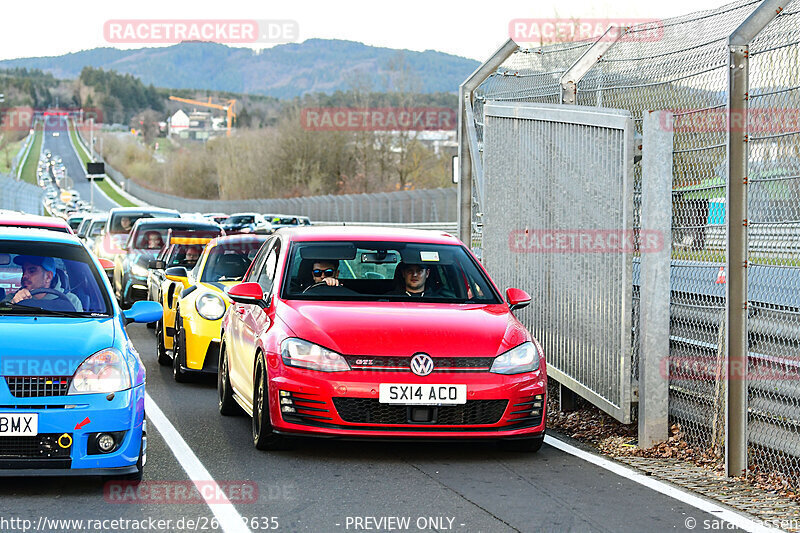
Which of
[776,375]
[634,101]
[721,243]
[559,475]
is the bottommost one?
[559,475]

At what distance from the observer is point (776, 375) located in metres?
7.18

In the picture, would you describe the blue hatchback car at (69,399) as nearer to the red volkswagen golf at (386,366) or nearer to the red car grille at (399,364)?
the red volkswagen golf at (386,366)

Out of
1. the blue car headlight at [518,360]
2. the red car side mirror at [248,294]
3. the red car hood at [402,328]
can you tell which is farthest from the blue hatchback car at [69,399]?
the blue car headlight at [518,360]

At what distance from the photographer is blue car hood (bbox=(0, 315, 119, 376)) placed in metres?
6.68

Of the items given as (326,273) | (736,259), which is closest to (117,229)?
(326,273)

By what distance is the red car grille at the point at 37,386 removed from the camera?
21.6 feet

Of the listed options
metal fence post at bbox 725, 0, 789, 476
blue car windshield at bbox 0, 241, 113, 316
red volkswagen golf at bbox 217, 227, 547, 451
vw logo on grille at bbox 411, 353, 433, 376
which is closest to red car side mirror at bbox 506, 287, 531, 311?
red volkswagen golf at bbox 217, 227, 547, 451

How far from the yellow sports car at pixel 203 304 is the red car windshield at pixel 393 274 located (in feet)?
9.45

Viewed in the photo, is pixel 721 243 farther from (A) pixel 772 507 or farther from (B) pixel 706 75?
(A) pixel 772 507

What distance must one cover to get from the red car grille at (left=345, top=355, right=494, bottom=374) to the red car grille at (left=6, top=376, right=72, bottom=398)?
1851mm

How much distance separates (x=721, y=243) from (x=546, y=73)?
4.83 metres

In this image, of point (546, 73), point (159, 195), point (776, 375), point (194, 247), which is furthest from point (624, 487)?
point (159, 195)

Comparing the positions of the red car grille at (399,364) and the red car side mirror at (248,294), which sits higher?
the red car side mirror at (248,294)

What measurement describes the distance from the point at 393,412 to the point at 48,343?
2.11m
